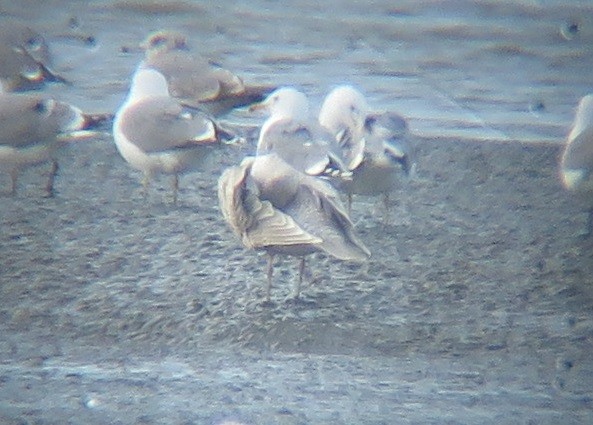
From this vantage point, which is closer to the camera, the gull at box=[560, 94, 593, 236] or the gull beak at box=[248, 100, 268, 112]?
the gull at box=[560, 94, 593, 236]

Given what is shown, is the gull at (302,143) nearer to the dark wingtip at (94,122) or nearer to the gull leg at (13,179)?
the dark wingtip at (94,122)

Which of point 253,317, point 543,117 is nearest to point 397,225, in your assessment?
point 253,317

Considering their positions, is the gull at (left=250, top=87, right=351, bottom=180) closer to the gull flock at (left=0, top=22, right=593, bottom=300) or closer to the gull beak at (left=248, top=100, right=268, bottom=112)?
the gull flock at (left=0, top=22, right=593, bottom=300)

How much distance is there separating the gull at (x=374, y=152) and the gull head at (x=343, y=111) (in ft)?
0.06

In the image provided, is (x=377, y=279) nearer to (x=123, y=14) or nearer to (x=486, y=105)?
(x=486, y=105)

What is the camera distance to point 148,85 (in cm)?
960

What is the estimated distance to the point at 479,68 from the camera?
14.3m

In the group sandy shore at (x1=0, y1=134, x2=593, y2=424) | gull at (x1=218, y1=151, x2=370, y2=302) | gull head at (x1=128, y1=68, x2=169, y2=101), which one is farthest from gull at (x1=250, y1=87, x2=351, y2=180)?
gull head at (x1=128, y1=68, x2=169, y2=101)

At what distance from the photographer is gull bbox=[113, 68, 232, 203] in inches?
348

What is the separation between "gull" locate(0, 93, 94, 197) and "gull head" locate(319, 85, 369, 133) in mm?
1647

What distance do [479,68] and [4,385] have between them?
9.27 m

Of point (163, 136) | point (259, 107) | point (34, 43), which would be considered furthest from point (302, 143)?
point (34, 43)

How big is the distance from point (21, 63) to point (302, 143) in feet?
13.4

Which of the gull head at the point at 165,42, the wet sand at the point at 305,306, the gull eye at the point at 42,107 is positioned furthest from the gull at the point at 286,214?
the gull head at the point at 165,42
